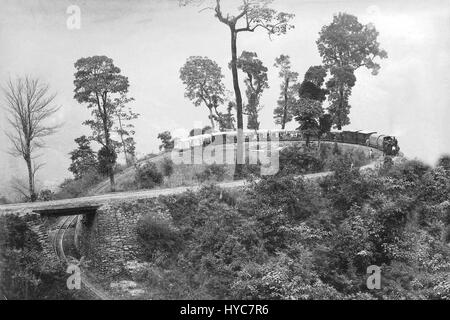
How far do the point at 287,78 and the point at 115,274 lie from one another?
16141 mm

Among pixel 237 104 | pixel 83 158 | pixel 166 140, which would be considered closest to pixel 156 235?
pixel 83 158

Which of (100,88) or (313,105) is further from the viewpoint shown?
(313,105)

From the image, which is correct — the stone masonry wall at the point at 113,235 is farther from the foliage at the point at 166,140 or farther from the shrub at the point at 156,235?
the foliage at the point at 166,140

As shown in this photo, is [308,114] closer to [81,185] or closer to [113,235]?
[81,185]

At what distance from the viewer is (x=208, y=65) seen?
92.8 feet

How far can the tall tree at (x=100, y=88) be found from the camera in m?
20.4

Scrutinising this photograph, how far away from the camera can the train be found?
24766 millimetres

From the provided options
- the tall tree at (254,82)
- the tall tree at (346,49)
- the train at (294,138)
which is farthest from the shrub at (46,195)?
the tall tree at (346,49)

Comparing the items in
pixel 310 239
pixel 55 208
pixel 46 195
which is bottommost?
pixel 310 239

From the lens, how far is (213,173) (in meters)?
22.2

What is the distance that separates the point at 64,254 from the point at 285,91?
621 inches

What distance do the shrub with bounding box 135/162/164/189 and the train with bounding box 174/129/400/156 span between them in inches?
205

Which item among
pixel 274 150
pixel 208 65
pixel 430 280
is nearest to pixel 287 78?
pixel 208 65
